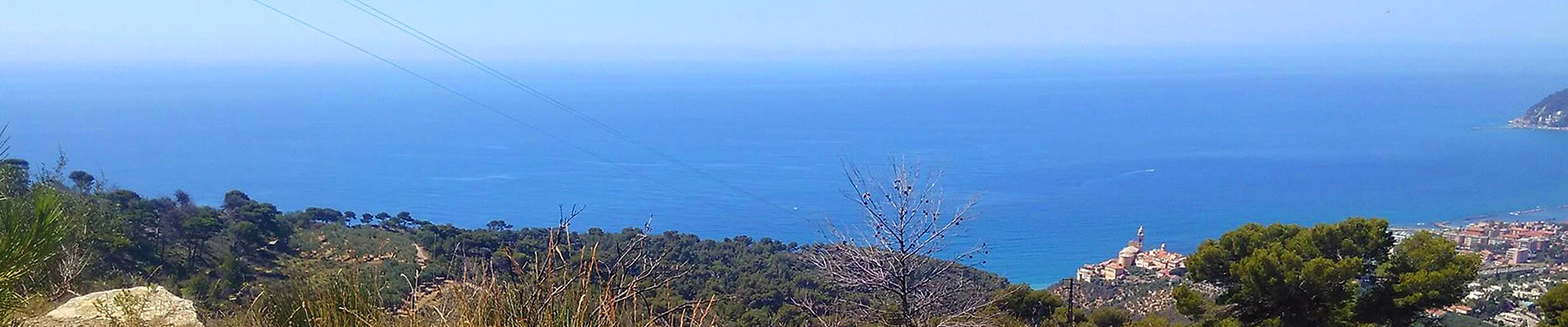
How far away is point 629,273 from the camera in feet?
11.4

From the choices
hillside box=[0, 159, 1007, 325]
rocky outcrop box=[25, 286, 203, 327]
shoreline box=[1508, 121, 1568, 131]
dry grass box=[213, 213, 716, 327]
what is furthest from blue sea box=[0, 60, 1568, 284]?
dry grass box=[213, 213, 716, 327]

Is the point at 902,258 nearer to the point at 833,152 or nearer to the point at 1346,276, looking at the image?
the point at 1346,276

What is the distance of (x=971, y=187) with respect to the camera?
38.7m

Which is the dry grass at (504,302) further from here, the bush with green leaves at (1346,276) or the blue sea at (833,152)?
the bush with green leaves at (1346,276)

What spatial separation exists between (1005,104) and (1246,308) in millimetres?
79923

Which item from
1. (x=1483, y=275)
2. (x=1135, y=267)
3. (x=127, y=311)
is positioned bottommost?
(x=1135, y=267)

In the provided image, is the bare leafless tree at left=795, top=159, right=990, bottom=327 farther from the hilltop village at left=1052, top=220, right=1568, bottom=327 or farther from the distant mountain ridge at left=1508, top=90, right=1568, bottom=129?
the distant mountain ridge at left=1508, top=90, right=1568, bottom=129

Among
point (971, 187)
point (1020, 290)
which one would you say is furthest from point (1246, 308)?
point (971, 187)

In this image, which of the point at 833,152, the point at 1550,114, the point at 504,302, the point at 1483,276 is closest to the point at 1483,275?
the point at 1483,276

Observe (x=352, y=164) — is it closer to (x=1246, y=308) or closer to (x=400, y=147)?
(x=400, y=147)

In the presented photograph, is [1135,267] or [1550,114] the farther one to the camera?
[1550,114]

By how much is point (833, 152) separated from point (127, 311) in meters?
48.8

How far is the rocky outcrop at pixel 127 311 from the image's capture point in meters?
2.98

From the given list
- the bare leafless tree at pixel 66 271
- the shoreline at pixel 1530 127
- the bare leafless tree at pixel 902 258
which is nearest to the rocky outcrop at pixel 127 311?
the bare leafless tree at pixel 66 271
